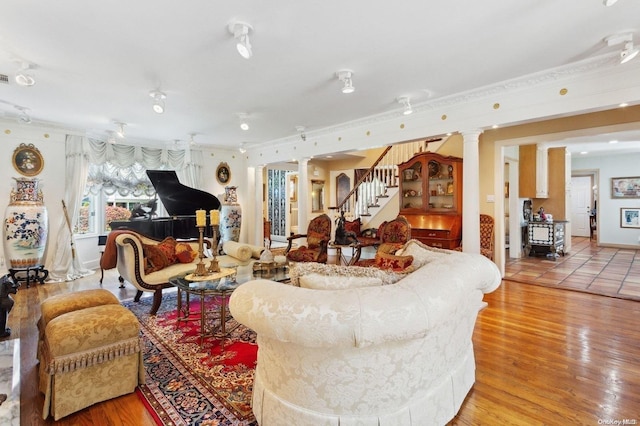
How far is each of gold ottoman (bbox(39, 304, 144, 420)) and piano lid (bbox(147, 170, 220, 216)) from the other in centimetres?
427

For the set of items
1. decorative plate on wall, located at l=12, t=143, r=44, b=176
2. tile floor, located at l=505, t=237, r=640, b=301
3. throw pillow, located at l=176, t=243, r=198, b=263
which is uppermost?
decorative plate on wall, located at l=12, t=143, r=44, b=176

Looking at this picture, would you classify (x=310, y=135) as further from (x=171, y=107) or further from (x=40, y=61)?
(x=40, y=61)

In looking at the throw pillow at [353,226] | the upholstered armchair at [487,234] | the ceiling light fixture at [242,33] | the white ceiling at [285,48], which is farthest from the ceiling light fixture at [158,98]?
the upholstered armchair at [487,234]

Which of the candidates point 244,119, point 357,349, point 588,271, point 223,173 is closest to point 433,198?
point 588,271

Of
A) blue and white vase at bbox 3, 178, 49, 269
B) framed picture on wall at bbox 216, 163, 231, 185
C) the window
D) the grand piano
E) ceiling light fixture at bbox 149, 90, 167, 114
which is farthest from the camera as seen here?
framed picture on wall at bbox 216, 163, 231, 185

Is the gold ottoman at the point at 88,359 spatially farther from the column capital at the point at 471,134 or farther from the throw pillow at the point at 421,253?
the column capital at the point at 471,134

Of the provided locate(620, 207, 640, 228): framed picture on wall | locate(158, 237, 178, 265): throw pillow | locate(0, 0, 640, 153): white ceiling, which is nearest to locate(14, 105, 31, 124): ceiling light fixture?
locate(0, 0, 640, 153): white ceiling

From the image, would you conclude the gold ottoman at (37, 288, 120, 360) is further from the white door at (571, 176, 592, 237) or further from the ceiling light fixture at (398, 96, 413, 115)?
the white door at (571, 176, 592, 237)

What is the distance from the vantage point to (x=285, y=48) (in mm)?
2879

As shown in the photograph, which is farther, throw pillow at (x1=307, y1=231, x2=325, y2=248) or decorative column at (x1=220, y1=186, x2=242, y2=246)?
decorative column at (x1=220, y1=186, x2=242, y2=246)

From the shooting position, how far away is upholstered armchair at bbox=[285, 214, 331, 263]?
4.89m

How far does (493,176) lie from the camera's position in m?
5.28

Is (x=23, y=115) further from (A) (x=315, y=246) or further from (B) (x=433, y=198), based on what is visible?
(B) (x=433, y=198)

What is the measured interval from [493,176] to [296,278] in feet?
15.4
